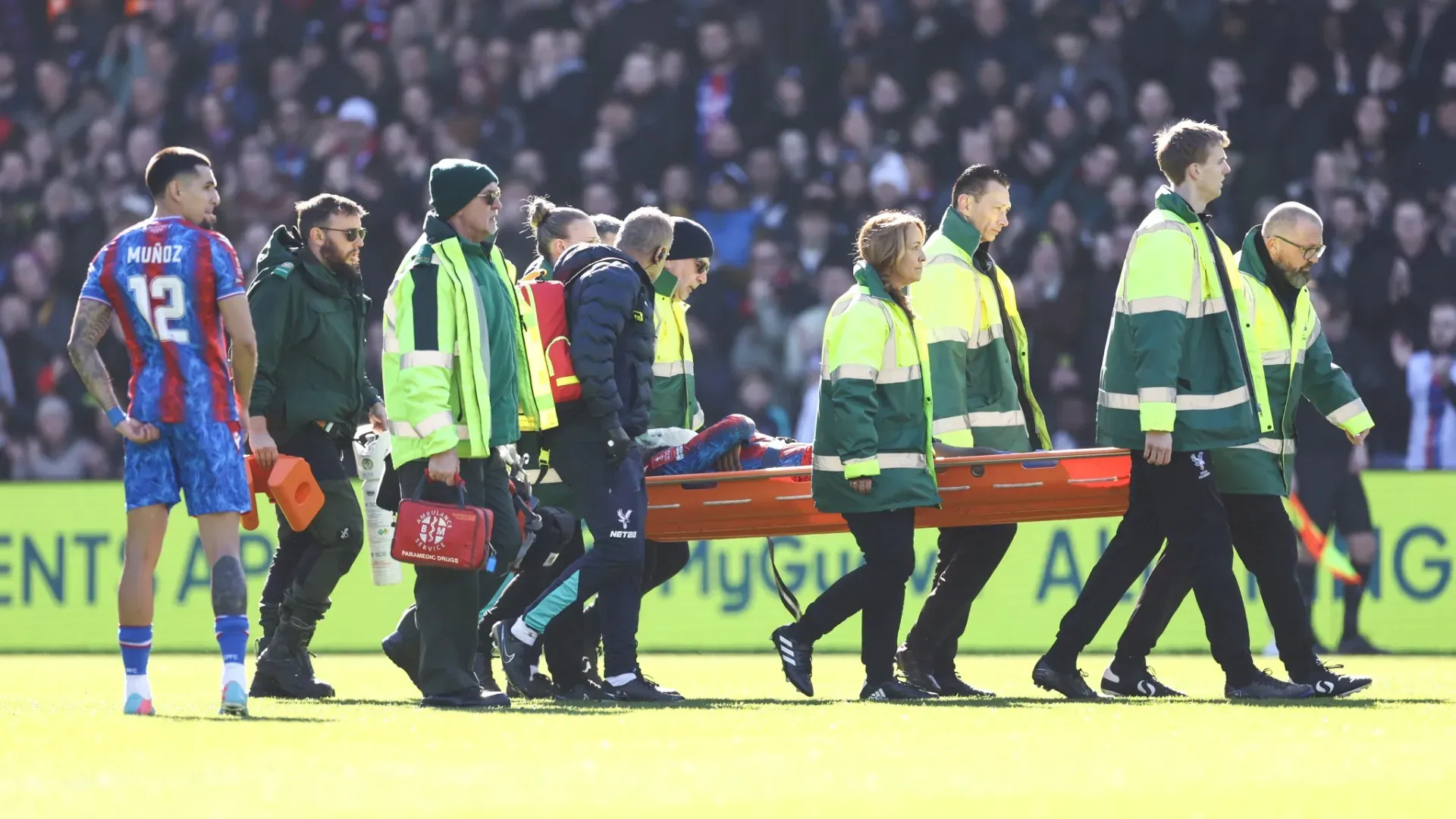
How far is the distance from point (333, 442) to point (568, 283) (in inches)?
64.8

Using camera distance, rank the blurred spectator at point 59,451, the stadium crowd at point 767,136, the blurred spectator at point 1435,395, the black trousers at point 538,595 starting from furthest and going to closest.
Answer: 1. the blurred spectator at point 59,451
2. the stadium crowd at point 767,136
3. the blurred spectator at point 1435,395
4. the black trousers at point 538,595

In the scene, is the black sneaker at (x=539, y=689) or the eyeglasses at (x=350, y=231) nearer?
the black sneaker at (x=539, y=689)

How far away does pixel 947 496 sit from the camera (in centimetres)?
943

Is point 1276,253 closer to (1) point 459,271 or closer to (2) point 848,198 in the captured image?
(1) point 459,271

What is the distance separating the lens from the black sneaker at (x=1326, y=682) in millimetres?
9062

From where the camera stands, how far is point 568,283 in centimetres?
898

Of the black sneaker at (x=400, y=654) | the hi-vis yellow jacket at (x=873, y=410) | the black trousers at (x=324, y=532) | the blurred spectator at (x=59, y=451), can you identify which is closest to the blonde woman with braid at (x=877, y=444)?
the hi-vis yellow jacket at (x=873, y=410)

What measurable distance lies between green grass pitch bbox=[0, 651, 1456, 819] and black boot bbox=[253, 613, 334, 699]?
21 centimetres

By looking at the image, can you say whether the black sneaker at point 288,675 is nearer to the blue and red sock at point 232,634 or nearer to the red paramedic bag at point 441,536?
the blue and red sock at point 232,634

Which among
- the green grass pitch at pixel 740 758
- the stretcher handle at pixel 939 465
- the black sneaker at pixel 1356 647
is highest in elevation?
the stretcher handle at pixel 939 465

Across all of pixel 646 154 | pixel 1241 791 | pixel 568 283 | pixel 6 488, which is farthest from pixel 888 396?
pixel 646 154

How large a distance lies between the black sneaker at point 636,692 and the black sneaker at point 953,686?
4.50ft

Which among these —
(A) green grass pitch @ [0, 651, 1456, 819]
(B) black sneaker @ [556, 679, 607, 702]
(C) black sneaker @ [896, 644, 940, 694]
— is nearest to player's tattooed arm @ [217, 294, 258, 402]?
(A) green grass pitch @ [0, 651, 1456, 819]

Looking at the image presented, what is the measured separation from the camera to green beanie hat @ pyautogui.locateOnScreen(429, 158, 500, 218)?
27.5 feet
